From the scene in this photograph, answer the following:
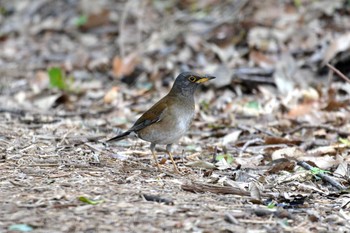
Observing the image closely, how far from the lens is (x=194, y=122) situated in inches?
342

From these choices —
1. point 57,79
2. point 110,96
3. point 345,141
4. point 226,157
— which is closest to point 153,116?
point 226,157

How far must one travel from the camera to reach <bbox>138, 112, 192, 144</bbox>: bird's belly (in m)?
6.23

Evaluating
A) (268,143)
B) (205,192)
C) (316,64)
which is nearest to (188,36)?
(316,64)

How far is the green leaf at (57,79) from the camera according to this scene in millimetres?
10477

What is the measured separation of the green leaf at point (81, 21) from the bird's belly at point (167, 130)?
25.7ft

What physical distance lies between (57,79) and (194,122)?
9.35ft

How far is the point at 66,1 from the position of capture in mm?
14805

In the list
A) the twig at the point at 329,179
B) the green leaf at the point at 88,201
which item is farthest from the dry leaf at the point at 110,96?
the green leaf at the point at 88,201

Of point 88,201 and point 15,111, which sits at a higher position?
point 15,111

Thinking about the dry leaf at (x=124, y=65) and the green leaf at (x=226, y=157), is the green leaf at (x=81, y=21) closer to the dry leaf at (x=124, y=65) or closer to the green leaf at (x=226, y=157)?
the dry leaf at (x=124, y=65)

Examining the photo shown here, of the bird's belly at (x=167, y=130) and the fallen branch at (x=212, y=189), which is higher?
the bird's belly at (x=167, y=130)

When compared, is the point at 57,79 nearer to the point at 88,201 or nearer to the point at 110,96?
the point at 110,96

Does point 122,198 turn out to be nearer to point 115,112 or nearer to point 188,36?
point 115,112

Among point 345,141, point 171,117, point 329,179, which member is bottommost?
point 329,179
